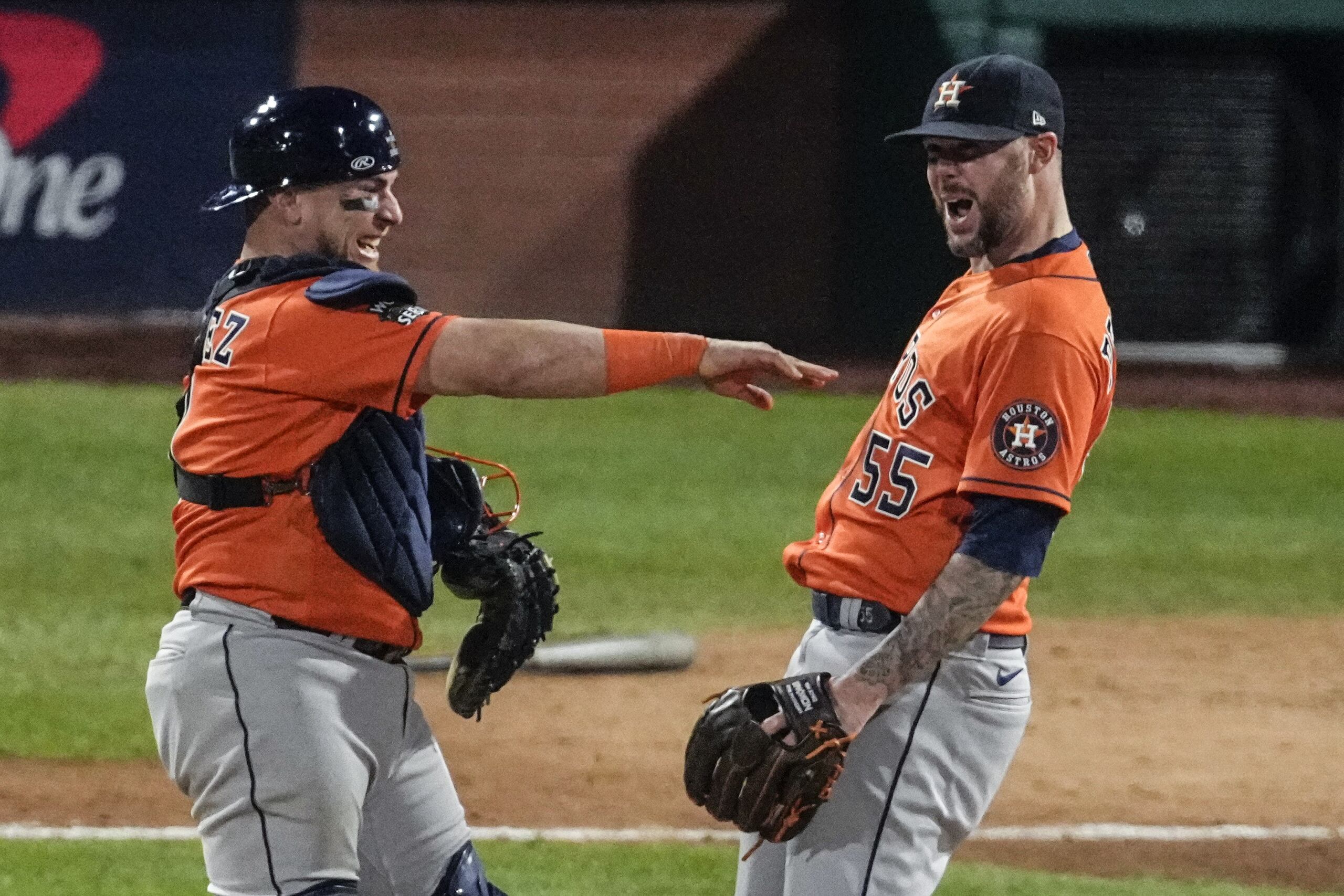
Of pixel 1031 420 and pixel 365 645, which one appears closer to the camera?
pixel 1031 420

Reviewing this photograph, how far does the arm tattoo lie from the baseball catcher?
96cm

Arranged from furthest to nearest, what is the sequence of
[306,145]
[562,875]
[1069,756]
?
1. [1069,756]
2. [562,875]
3. [306,145]

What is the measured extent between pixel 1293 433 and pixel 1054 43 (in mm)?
4544

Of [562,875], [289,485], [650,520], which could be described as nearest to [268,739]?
[289,485]

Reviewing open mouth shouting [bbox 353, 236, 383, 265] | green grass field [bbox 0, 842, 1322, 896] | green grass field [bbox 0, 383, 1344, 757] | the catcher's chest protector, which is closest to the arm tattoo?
the catcher's chest protector

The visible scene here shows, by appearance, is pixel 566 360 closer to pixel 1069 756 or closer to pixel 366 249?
pixel 366 249

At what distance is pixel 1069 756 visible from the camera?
7.01 metres

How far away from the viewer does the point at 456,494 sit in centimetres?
407

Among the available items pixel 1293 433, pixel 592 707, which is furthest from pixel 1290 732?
pixel 1293 433

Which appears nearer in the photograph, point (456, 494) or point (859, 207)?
point (456, 494)

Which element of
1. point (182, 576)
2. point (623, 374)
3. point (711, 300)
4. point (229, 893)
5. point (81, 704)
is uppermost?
point (623, 374)

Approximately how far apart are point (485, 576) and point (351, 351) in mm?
773

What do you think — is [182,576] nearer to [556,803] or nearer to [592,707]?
[556,803]

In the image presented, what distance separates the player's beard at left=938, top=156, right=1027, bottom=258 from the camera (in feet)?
11.4
